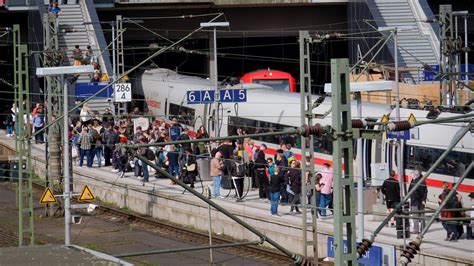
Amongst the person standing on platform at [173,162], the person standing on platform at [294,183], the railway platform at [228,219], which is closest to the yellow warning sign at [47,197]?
the railway platform at [228,219]

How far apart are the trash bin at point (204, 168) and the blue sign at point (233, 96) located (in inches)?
81.8

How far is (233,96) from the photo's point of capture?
38000mm

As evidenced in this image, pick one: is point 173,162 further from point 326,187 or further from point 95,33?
point 95,33

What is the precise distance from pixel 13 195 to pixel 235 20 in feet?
74.5

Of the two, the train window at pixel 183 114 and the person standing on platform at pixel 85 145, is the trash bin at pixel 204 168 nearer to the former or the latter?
the person standing on platform at pixel 85 145

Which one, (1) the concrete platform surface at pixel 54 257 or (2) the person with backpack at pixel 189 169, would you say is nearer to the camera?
(1) the concrete platform surface at pixel 54 257

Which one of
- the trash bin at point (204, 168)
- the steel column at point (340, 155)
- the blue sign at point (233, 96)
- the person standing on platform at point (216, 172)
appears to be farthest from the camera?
the trash bin at point (204, 168)

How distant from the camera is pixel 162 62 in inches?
2825

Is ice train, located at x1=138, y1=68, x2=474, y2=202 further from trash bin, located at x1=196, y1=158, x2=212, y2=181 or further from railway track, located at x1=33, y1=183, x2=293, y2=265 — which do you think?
railway track, located at x1=33, y1=183, x2=293, y2=265

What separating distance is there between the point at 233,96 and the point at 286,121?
183 centimetres

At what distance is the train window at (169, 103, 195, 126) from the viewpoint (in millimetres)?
44656

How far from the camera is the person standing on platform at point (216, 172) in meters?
33.5

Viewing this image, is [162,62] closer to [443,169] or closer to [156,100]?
[156,100]

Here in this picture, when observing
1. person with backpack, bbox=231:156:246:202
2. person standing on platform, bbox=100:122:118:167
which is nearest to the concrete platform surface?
person with backpack, bbox=231:156:246:202
